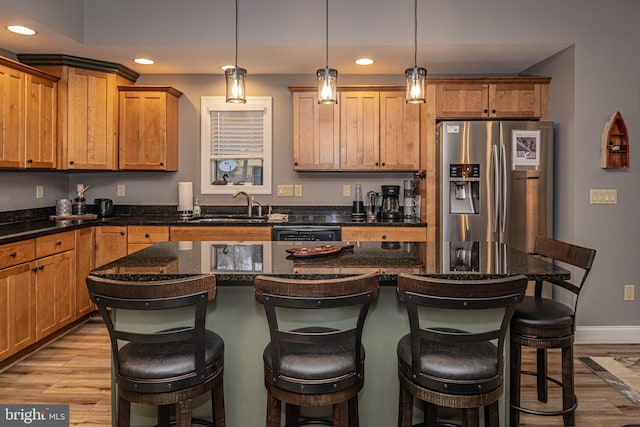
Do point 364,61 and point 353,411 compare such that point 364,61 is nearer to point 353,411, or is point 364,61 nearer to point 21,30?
point 21,30

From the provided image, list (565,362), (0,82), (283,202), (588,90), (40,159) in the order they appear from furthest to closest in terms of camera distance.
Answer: (283,202) < (40,159) < (588,90) < (0,82) < (565,362)

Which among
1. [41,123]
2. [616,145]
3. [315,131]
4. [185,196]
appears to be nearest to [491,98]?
[616,145]

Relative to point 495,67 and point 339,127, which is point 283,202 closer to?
point 339,127

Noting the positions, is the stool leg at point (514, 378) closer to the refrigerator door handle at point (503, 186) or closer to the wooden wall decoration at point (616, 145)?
the refrigerator door handle at point (503, 186)

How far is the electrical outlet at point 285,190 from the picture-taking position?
5.05 meters

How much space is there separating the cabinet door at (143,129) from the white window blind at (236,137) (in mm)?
542

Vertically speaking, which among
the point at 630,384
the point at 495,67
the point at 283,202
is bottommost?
the point at 630,384

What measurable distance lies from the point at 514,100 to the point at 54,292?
4141 millimetres

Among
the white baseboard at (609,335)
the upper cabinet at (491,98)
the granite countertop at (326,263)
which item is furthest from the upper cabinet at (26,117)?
the white baseboard at (609,335)

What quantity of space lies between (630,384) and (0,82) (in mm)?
4785

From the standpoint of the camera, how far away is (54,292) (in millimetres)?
3773

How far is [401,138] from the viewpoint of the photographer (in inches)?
185

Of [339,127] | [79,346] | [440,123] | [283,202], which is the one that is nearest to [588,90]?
[440,123]

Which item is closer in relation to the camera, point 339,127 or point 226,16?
point 226,16
